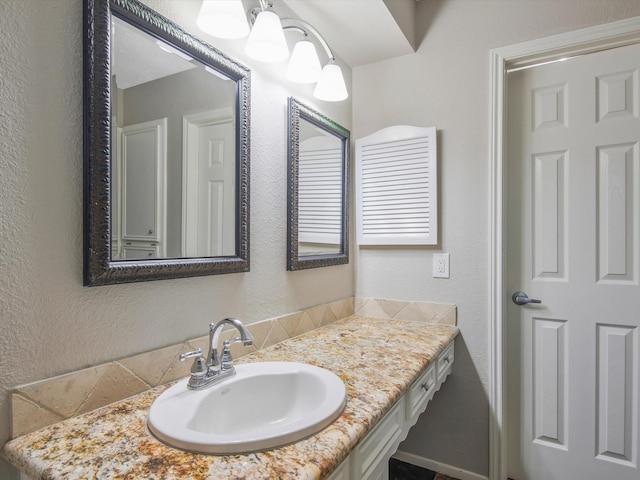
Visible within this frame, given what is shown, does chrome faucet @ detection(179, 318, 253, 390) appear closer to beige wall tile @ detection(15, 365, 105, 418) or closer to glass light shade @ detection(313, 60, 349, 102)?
beige wall tile @ detection(15, 365, 105, 418)

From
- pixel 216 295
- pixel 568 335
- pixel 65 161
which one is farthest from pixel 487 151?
pixel 65 161

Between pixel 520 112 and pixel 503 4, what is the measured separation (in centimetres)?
48

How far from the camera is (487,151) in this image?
5.52 ft

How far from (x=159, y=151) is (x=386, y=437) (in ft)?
3.31

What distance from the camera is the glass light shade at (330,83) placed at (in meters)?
1.54

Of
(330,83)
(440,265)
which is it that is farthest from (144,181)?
(440,265)

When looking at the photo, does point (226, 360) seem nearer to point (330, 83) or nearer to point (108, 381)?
point (108, 381)

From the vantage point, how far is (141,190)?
3.18 ft

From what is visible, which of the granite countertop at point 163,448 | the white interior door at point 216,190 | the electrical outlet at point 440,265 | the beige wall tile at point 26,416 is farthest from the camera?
the electrical outlet at point 440,265

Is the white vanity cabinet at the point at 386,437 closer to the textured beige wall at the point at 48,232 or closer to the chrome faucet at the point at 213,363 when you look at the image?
the chrome faucet at the point at 213,363

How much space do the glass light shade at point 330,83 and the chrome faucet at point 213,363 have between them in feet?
3.42

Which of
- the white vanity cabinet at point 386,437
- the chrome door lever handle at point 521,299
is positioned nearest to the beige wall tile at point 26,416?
the white vanity cabinet at point 386,437

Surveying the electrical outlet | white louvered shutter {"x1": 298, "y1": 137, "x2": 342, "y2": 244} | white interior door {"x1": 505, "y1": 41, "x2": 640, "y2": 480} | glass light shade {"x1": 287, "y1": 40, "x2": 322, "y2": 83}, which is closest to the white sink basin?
white louvered shutter {"x1": 298, "y1": 137, "x2": 342, "y2": 244}

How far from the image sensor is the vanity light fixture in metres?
1.11
